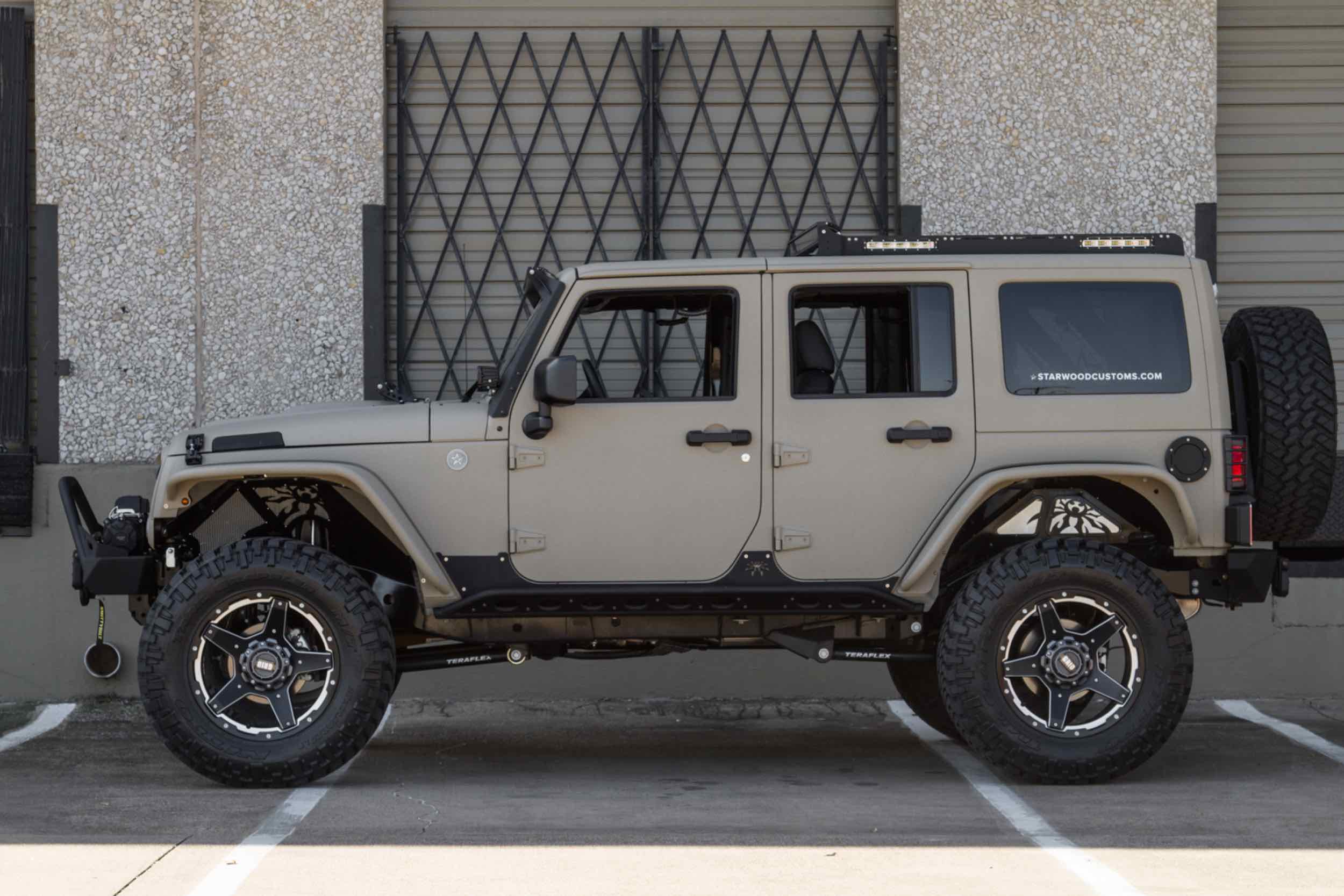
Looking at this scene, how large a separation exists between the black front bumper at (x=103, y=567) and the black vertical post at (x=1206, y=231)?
628 cm

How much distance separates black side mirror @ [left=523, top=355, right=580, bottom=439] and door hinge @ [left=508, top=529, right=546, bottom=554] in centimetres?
39

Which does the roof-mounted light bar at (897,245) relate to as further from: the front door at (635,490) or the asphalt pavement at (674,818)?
the asphalt pavement at (674,818)

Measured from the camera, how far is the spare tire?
21.8ft

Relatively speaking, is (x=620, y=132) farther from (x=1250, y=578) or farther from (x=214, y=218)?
(x=1250, y=578)

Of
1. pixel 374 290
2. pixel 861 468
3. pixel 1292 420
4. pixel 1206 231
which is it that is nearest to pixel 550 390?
pixel 861 468

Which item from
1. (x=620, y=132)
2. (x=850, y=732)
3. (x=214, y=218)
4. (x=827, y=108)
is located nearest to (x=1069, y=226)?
(x=827, y=108)

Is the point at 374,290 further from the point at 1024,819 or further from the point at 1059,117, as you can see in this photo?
the point at 1024,819

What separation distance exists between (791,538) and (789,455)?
337mm

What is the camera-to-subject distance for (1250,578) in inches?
271

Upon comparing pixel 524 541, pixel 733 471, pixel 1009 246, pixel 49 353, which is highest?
pixel 1009 246

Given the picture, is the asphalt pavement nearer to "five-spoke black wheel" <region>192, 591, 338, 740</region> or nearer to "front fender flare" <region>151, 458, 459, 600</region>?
"five-spoke black wheel" <region>192, 591, 338, 740</region>

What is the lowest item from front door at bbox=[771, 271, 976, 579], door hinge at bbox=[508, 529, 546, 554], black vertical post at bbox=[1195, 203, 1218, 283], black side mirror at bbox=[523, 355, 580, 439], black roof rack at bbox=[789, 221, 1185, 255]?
door hinge at bbox=[508, 529, 546, 554]

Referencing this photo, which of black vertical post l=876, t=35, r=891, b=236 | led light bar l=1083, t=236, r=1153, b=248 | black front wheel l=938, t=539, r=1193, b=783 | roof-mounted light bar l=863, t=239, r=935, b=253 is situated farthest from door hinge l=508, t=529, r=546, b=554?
black vertical post l=876, t=35, r=891, b=236

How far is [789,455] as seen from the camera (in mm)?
6719
